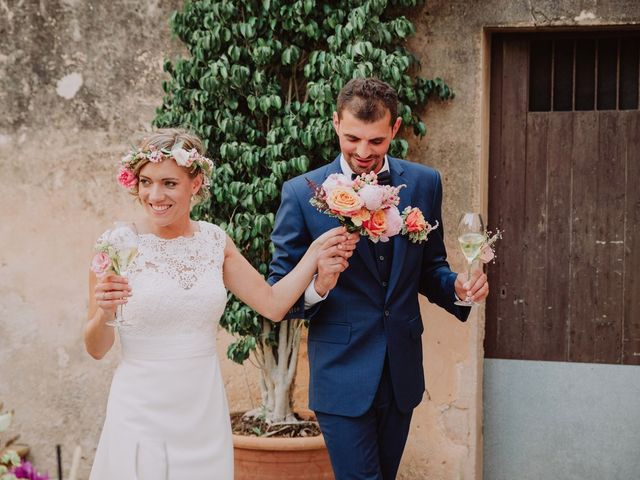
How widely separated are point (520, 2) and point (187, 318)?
2933 mm

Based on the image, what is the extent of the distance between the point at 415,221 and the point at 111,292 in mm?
1141

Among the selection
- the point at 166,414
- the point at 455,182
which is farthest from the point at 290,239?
the point at 455,182

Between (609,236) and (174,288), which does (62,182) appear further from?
(609,236)

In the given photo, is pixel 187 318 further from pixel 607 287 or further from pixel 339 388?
pixel 607 287

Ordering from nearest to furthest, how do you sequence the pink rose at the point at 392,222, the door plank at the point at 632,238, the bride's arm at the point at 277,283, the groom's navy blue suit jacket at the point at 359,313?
the pink rose at the point at 392,222, the bride's arm at the point at 277,283, the groom's navy blue suit jacket at the point at 359,313, the door plank at the point at 632,238

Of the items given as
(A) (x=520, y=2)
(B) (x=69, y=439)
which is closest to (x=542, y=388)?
(A) (x=520, y=2)

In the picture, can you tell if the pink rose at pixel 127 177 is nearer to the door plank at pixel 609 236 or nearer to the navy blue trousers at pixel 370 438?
the navy blue trousers at pixel 370 438

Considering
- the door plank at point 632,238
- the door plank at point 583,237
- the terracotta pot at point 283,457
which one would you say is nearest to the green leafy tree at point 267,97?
the terracotta pot at point 283,457

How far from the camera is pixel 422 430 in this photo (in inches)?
207

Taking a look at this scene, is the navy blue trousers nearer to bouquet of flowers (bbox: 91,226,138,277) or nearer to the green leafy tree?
bouquet of flowers (bbox: 91,226,138,277)

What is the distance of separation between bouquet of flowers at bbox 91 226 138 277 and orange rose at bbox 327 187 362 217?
69 cm

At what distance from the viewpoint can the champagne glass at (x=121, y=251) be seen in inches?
117

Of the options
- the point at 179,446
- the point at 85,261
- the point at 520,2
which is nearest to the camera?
the point at 179,446

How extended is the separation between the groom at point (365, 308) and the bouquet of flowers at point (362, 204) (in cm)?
22
